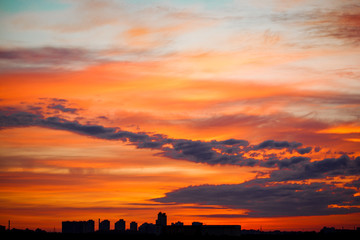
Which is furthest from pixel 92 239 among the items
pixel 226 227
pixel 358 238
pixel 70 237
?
pixel 358 238

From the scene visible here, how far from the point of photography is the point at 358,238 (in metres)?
170

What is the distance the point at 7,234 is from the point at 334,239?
335ft

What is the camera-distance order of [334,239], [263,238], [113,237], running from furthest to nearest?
1. [263,238]
2. [334,239]
3. [113,237]

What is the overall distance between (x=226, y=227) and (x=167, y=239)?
39.7 m

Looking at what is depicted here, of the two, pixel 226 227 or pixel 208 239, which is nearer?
pixel 208 239

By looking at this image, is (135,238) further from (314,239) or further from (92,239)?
(314,239)

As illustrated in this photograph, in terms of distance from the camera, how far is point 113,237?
479 ft

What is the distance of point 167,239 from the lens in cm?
14962

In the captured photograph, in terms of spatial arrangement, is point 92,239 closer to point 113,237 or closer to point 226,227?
point 113,237

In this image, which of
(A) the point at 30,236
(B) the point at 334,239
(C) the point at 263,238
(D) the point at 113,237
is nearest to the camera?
(A) the point at 30,236

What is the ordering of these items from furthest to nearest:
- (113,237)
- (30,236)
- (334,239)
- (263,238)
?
(263,238) < (334,239) < (113,237) < (30,236)

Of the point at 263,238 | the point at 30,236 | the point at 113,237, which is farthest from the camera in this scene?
the point at 263,238

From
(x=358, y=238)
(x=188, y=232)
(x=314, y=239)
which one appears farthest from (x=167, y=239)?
(x=358, y=238)

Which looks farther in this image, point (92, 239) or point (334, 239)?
point (334, 239)
